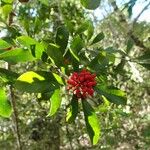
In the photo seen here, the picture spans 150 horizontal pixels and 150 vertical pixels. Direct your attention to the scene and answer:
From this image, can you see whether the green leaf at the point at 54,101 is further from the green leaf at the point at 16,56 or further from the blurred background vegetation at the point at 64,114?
the blurred background vegetation at the point at 64,114

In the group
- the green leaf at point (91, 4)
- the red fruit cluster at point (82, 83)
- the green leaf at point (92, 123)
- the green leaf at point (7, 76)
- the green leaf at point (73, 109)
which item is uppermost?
the green leaf at point (91, 4)

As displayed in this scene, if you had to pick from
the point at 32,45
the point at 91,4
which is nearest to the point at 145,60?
the point at 91,4

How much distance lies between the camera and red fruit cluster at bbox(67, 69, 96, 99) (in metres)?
1.69

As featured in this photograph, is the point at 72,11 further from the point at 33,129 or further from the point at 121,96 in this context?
the point at 121,96

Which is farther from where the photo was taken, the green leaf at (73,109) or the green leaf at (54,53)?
the green leaf at (73,109)

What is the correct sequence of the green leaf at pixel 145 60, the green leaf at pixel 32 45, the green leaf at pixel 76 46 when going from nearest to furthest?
the green leaf at pixel 32 45 < the green leaf at pixel 76 46 < the green leaf at pixel 145 60

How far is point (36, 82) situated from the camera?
5.57 ft

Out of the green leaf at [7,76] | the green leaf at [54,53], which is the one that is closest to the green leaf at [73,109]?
the green leaf at [54,53]

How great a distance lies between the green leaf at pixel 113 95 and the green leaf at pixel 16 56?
359 mm

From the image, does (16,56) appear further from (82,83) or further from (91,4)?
(91,4)

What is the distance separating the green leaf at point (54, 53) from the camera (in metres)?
1.71

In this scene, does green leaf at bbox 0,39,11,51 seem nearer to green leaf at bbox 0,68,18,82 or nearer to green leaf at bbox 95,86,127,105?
green leaf at bbox 0,68,18,82

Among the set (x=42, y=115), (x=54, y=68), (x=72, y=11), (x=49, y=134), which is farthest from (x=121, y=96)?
(x=49, y=134)

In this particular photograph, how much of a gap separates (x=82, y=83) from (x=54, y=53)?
0.59 feet
